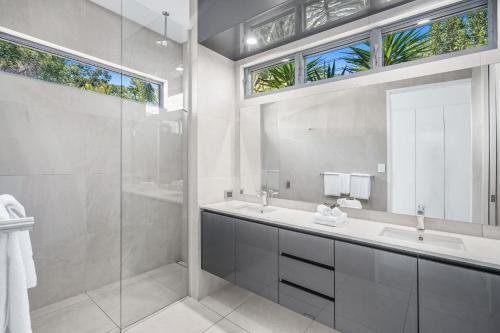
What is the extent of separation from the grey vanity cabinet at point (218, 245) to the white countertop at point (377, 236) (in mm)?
105

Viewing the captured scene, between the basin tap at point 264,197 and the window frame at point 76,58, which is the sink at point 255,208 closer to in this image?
the basin tap at point 264,197

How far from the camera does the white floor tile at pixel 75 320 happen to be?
182 centimetres

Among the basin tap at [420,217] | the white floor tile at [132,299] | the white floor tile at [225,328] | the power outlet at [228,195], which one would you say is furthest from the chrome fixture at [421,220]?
the white floor tile at [132,299]

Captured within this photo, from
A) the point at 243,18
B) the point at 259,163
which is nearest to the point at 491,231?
the point at 259,163

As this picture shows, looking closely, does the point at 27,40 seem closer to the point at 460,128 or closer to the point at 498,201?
the point at 460,128

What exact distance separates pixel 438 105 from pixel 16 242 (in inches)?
95.9

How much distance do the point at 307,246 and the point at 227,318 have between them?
1054 mm

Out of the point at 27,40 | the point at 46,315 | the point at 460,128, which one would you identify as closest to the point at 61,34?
the point at 27,40

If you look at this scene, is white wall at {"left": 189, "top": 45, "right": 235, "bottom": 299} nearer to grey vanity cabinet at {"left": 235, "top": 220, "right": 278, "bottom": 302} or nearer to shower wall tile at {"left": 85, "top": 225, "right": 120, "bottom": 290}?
grey vanity cabinet at {"left": 235, "top": 220, "right": 278, "bottom": 302}

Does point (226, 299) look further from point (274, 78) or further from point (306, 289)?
point (274, 78)

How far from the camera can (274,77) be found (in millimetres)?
2588

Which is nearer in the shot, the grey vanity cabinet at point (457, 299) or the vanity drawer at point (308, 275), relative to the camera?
the grey vanity cabinet at point (457, 299)

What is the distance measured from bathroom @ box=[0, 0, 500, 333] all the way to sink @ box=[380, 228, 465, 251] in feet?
0.06

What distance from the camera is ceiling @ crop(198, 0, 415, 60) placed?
1857 mm
